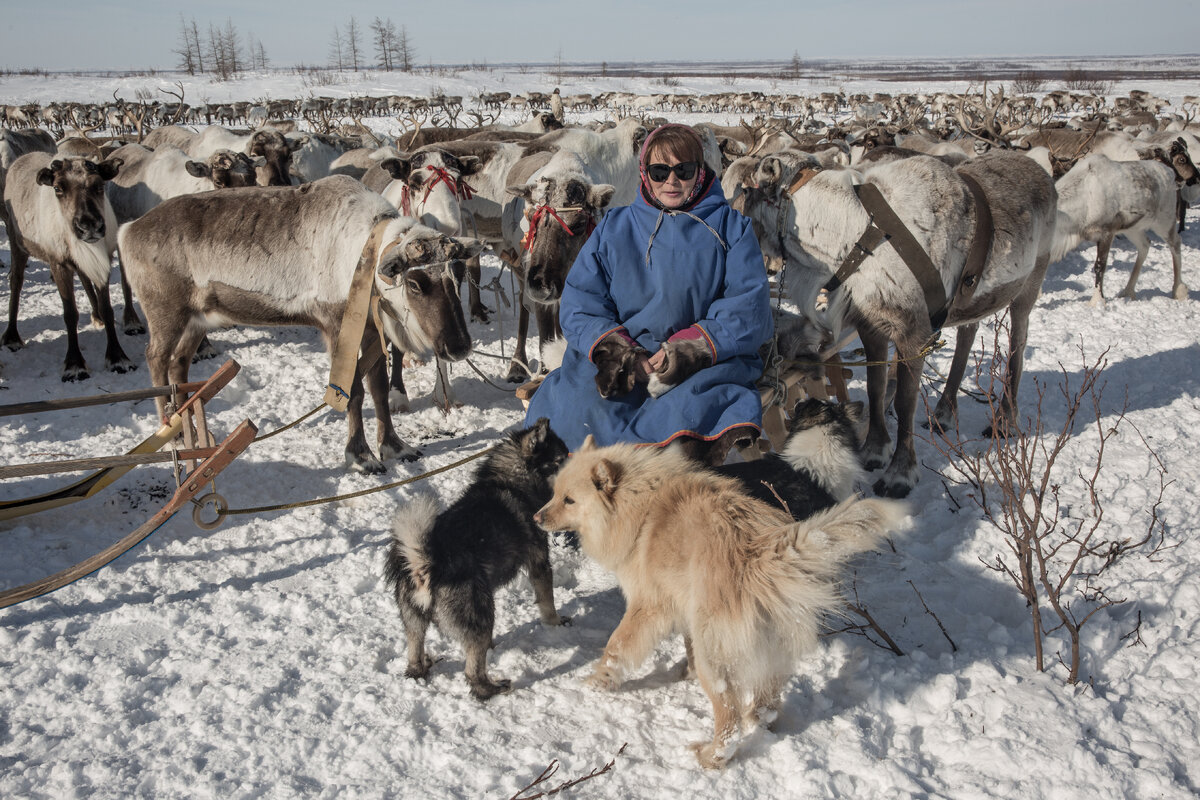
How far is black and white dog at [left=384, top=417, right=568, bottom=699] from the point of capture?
2906 millimetres

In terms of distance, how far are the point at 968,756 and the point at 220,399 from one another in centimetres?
578

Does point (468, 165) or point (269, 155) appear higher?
point (269, 155)

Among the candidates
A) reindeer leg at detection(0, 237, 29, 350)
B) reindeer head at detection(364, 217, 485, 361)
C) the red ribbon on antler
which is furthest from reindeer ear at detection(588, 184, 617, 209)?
reindeer leg at detection(0, 237, 29, 350)

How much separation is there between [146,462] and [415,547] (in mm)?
1271

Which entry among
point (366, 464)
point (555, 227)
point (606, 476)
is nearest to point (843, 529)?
point (606, 476)

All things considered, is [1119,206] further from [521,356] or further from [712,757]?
[712,757]

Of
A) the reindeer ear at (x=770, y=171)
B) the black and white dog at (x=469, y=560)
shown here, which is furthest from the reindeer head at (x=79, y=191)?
the reindeer ear at (x=770, y=171)

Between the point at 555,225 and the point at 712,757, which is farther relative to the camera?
the point at 555,225

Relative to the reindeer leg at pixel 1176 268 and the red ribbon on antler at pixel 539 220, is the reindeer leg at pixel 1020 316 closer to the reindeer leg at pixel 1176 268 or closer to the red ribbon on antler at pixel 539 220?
the red ribbon on antler at pixel 539 220

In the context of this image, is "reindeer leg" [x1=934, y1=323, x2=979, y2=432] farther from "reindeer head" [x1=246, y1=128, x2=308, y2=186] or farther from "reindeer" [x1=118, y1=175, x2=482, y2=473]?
"reindeer head" [x1=246, y1=128, x2=308, y2=186]

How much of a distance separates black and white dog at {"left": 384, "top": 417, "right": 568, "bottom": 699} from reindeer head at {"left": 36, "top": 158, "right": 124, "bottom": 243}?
559 cm

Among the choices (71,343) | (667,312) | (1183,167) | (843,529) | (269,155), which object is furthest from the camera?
(1183,167)

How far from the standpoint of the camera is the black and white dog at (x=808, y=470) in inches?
129

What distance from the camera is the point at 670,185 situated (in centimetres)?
357
